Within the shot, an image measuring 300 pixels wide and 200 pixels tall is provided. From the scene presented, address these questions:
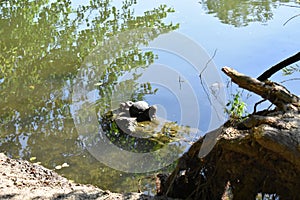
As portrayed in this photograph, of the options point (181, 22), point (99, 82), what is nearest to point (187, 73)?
point (99, 82)

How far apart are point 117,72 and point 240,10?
550 centimetres

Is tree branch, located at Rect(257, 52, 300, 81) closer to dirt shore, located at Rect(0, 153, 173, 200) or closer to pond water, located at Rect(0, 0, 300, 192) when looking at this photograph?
pond water, located at Rect(0, 0, 300, 192)

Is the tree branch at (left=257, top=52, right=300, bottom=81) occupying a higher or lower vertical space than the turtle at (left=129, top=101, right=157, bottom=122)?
higher

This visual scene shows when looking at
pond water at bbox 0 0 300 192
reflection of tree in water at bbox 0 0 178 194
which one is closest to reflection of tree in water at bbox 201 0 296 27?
pond water at bbox 0 0 300 192

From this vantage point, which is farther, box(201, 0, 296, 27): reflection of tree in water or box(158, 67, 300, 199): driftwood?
box(201, 0, 296, 27): reflection of tree in water

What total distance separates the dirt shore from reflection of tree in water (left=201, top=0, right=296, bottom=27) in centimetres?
706

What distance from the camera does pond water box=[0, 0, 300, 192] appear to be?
17.4ft

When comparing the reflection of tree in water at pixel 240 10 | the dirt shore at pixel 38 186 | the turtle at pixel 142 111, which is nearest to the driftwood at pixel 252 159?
the dirt shore at pixel 38 186

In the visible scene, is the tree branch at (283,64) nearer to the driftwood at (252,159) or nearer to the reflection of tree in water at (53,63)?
the driftwood at (252,159)

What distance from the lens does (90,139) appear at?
5.62 meters

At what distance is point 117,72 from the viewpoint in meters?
7.40

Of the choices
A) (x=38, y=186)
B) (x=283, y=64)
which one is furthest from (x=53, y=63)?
(x=283, y=64)

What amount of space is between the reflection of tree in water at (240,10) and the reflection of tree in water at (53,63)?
4.95 feet

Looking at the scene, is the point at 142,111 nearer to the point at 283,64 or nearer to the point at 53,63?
the point at 53,63
